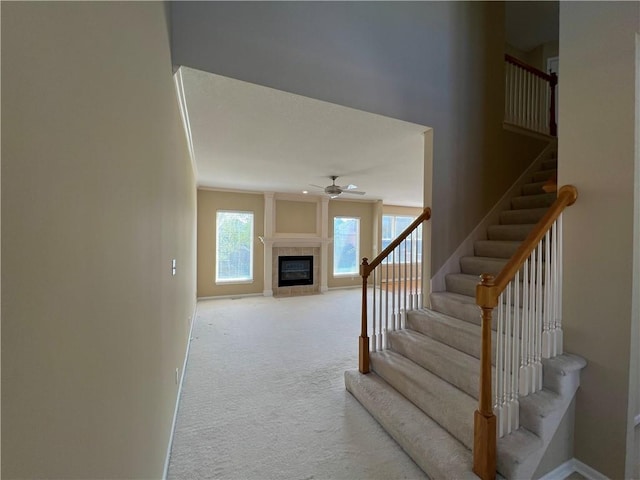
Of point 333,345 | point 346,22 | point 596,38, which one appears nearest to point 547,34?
point 596,38

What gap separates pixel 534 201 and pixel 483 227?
602mm

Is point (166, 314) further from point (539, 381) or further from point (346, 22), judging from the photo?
point (346, 22)

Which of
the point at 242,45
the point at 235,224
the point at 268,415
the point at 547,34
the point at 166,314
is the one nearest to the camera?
the point at 166,314

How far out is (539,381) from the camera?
5.81ft

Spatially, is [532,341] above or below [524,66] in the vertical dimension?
below

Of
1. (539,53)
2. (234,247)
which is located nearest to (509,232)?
(539,53)

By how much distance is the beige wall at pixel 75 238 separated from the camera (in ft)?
1.32

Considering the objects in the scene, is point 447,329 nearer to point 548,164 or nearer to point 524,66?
point 548,164

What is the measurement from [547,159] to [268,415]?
14.5 feet

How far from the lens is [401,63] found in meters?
2.62

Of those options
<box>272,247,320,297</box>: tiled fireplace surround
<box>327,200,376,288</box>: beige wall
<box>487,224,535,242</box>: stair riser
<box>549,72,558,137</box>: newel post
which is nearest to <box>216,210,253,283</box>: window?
<box>272,247,320,297</box>: tiled fireplace surround

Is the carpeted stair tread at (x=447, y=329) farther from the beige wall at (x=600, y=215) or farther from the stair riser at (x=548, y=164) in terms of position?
the stair riser at (x=548, y=164)

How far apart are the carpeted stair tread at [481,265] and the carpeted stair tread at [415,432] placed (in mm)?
1461

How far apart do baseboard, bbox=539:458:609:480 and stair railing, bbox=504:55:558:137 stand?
11.0 feet
